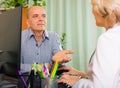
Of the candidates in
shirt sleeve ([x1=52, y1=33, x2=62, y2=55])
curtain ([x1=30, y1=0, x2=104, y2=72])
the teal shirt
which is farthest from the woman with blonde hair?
curtain ([x1=30, y1=0, x2=104, y2=72])

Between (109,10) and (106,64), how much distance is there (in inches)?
9.4

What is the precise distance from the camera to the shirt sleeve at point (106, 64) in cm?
73

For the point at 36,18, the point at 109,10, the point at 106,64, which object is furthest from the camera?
the point at 36,18

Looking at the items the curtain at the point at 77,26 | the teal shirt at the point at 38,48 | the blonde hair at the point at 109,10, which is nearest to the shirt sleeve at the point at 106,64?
the blonde hair at the point at 109,10

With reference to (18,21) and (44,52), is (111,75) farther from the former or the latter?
(44,52)

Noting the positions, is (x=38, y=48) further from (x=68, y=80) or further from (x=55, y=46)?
(x=68, y=80)

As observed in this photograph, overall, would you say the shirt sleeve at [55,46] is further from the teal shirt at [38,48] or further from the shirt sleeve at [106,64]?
the shirt sleeve at [106,64]

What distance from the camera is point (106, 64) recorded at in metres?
0.74

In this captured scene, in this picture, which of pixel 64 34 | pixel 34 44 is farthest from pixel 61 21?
pixel 34 44

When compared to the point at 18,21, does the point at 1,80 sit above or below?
below

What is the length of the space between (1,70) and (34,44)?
0.72 metres

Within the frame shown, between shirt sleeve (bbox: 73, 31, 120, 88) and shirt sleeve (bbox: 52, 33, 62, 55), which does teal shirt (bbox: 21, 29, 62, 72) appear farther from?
shirt sleeve (bbox: 73, 31, 120, 88)

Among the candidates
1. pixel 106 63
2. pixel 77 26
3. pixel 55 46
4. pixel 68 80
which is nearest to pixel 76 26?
pixel 77 26

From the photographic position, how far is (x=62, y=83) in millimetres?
940
